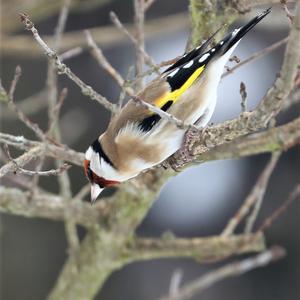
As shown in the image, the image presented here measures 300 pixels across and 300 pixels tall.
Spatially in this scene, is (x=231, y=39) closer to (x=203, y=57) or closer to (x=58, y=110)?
(x=203, y=57)

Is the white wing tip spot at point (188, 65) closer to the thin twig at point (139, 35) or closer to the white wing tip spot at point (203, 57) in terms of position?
the white wing tip spot at point (203, 57)

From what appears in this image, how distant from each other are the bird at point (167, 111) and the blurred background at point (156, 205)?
343 centimetres

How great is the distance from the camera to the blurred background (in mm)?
6109

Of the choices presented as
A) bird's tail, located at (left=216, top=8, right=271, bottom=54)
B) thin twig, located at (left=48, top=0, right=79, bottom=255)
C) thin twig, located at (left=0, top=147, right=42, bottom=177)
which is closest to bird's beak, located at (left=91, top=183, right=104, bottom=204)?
thin twig, located at (left=48, top=0, right=79, bottom=255)

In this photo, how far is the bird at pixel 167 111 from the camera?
223 cm

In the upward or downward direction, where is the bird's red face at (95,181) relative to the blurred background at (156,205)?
downward

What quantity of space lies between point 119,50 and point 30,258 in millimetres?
2102

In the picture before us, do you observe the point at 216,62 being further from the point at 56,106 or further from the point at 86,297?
the point at 86,297

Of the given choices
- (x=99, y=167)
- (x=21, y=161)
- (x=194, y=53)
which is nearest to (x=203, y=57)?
(x=194, y=53)

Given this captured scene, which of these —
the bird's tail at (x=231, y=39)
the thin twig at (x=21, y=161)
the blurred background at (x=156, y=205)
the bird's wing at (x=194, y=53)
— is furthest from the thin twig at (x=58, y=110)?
the blurred background at (x=156, y=205)

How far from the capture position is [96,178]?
2.44m

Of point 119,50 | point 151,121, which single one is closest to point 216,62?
point 151,121

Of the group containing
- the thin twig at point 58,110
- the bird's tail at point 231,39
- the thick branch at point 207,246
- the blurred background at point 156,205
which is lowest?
the thick branch at point 207,246

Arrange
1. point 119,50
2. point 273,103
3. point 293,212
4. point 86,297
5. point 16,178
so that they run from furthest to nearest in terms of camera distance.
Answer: point 119,50 → point 293,212 → point 86,297 → point 16,178 → point 273,103
